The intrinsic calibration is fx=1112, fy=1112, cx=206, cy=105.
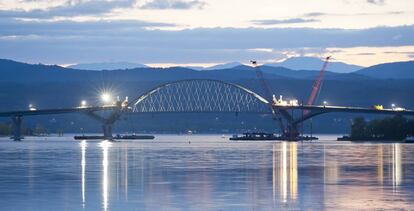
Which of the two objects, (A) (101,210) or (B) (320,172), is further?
(B) (320,172)

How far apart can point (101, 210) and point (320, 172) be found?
1210 inches

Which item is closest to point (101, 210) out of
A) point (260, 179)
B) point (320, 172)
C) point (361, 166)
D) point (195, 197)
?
point (195, 197)

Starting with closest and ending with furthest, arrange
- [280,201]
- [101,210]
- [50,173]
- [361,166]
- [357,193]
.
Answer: [101,210] < [280,201] < [357,193] < [50,173] < [361,166]

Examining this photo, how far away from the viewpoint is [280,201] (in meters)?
50.5

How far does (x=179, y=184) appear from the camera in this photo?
60.9 metres

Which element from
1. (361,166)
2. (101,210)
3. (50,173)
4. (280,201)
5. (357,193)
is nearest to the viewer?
(101,210)

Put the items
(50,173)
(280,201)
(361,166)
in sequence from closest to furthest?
(280,201) → (50,173) → (361,166)

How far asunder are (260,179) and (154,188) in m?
9.95

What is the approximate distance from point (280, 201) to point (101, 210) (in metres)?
8.77

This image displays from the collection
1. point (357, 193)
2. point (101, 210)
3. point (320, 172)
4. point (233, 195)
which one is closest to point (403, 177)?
point (320, 172)

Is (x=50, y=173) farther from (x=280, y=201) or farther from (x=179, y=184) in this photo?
(x=280, y=201)

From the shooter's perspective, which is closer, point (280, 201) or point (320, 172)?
point (280, 201)

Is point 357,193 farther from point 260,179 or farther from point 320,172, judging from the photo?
point 320,172

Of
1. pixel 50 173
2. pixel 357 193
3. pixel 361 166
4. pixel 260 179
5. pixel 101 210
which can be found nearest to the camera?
pixel 101 210
